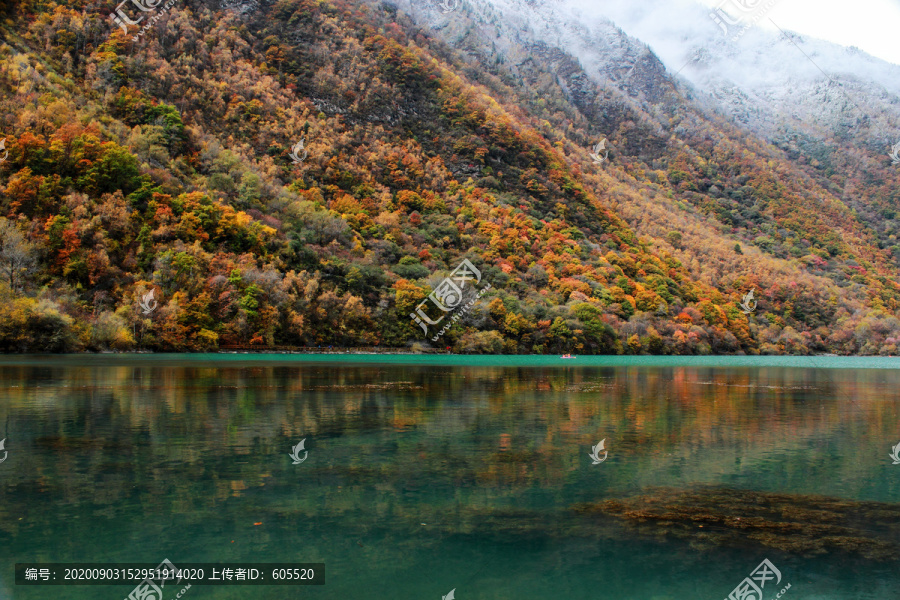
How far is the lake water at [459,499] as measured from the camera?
9430 millimetres

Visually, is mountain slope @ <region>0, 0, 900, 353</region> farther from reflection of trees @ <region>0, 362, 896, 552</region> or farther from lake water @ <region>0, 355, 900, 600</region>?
lake water @ <region>0, 355, 900, 600</region>

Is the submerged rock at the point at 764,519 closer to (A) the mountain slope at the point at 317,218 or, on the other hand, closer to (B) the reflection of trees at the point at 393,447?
(B) the reflection of trees at the point at 393,447

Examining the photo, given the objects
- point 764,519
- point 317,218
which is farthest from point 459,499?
point 317,218

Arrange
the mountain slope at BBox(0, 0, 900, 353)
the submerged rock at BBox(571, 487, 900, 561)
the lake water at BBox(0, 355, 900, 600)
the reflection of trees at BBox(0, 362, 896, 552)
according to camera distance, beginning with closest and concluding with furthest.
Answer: the lake water at BBox(0, 355, 900, 600) < the submerged rock at BBox(571, 487, 900, 561) < the reflection of trees at BBox(0, 362, 896, 552) < the mountain slope at BBox(0, 0, 900, 353)

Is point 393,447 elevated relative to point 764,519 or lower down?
lower down

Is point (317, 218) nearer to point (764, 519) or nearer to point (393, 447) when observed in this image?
point (393, 447)

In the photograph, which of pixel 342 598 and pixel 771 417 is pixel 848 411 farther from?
pixel 342 598

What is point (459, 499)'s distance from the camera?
13156 mm

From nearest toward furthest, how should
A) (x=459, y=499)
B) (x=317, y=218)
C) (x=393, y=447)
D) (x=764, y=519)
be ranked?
(x=764, y=519)
(x=459, y=499)
(x=393, y=447)
(x=317, y=218)

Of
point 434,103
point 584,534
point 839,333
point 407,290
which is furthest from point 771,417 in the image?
point 434,103

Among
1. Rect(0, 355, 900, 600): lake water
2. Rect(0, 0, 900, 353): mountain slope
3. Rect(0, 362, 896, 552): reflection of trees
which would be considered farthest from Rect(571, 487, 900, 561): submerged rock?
Rect(0, 0, 900, 353): mountain slope

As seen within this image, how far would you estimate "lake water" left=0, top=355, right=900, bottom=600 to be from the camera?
9.43 m

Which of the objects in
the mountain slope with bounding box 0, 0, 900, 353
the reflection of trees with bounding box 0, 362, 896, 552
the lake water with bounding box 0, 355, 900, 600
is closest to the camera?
the lake water with bounding box 0, 355, 900, 600

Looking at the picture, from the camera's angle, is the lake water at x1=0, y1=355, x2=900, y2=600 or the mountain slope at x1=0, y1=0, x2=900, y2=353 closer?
the lake water at x1=0, y1=355, x2=900, y2=600
